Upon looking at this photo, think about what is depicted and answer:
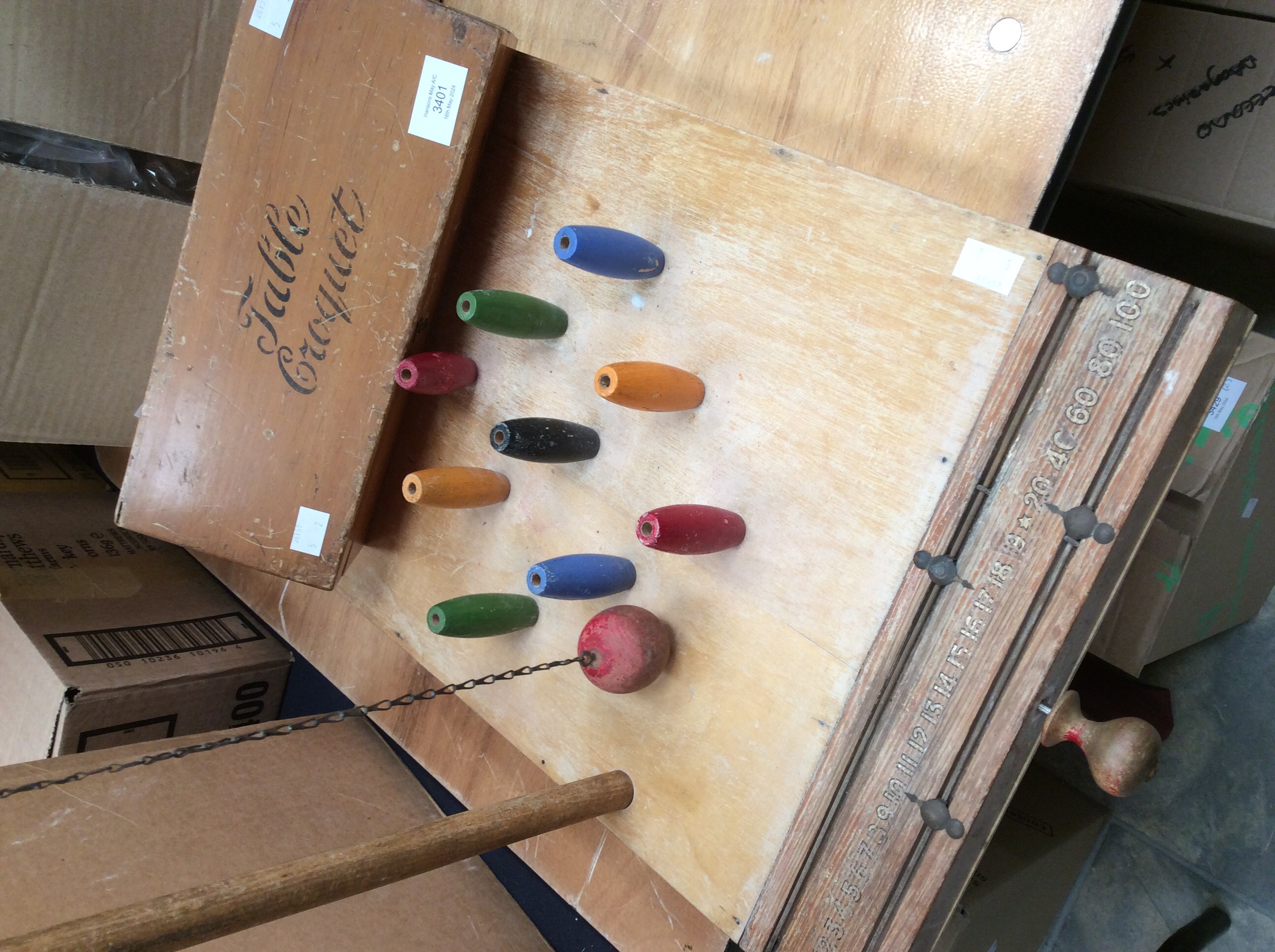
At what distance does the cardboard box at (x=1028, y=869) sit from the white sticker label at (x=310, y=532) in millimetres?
938

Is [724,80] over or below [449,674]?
over

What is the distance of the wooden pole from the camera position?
585 mm

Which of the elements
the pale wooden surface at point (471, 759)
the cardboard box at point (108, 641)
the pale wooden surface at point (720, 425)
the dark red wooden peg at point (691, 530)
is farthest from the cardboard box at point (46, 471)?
the dark red wooden peg at point (691, 530)

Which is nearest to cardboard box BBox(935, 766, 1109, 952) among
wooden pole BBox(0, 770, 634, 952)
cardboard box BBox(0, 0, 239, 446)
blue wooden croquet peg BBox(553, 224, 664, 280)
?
wooden pole BBox(0, 770, 634, 952)

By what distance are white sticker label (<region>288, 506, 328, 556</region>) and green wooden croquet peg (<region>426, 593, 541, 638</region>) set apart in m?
0.21

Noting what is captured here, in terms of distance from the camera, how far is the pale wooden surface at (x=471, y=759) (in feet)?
3.62

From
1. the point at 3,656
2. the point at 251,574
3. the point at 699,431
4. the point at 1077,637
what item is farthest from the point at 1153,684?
the point at 3,656

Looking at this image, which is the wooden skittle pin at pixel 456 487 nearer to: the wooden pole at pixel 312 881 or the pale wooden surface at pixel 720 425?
the pale wooden surface at pixel 720 425

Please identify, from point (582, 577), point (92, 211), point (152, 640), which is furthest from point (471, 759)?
point (92, 211)

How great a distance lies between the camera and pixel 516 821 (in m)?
0.82

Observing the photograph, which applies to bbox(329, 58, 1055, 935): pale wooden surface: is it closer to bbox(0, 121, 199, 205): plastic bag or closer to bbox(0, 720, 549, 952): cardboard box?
bbox(0, 720, 549, 952): cardboard box

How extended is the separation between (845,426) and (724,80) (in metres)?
0.48

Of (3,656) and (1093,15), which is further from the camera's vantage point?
(3,656)

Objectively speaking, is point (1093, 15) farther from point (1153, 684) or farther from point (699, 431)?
point (1153, 684)
